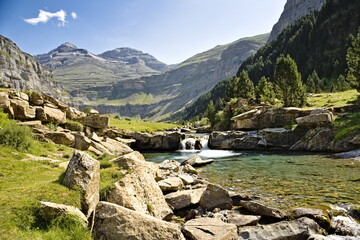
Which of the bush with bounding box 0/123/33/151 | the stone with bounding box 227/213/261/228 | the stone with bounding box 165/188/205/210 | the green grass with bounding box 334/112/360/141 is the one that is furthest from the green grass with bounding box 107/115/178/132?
the stone with bounding box 227/213/261/228

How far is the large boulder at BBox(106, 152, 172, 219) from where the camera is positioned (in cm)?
1006

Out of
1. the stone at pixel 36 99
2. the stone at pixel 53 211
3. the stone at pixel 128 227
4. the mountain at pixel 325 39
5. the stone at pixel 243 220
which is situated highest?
the mountain at pixel 325 39

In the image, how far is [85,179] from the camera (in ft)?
29.5

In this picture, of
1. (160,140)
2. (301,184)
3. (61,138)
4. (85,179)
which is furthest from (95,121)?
(85,179)

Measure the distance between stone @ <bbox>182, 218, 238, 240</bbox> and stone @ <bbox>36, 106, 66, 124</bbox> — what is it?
29.0 m

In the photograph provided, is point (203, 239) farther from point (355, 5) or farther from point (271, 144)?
point (355, 5)

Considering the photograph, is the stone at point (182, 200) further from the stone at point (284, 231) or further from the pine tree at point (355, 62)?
the pine tree at point (355, 62)

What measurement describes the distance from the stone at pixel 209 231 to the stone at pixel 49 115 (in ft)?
95.1

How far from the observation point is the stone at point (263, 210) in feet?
39.5

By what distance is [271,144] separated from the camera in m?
46.9

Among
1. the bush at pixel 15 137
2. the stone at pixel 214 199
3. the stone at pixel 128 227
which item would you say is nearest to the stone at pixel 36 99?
the bush at pixel 15 137

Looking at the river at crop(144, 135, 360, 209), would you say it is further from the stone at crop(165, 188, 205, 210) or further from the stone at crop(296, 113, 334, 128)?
the stone at crop(296, 113, 334, 128)

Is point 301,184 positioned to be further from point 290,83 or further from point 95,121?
point 290,83

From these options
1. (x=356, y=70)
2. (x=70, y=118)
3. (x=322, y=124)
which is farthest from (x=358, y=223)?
(x=356, y=70)
